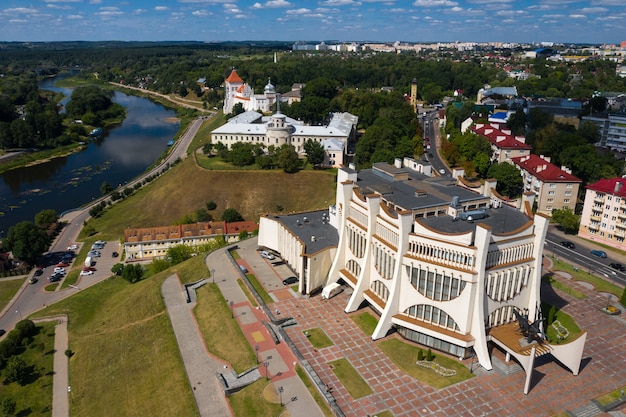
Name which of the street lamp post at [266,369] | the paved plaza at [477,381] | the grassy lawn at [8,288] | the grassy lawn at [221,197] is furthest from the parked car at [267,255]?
the grassy lawn at [8,288]

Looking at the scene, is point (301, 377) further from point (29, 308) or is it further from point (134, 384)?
point (29, 308)

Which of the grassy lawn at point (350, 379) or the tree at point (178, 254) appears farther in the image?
the tree at point (178, 254)

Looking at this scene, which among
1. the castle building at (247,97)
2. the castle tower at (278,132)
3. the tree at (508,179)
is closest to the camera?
the tree at (508,179)

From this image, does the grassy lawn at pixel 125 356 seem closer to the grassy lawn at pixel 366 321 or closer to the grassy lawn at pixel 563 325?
the grassy lawn at pixel 366 321

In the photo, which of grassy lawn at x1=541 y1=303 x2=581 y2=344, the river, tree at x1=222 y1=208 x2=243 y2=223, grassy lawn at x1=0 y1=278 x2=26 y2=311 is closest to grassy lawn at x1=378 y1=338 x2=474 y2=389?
grassy lawn at x1=541 y1=303 x2=581 y2=344

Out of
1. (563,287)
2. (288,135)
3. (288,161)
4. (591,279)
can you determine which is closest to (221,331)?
(563,287)

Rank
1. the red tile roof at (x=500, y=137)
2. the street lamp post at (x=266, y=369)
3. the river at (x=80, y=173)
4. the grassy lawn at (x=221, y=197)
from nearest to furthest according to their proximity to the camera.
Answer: the street lamp post at (x=266, y=369) → the grassy lawn at (x=221, y=197) → the red tile roof at (x=500, y=137) → the river at (x=80, y=173)

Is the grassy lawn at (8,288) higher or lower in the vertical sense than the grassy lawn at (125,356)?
lower
